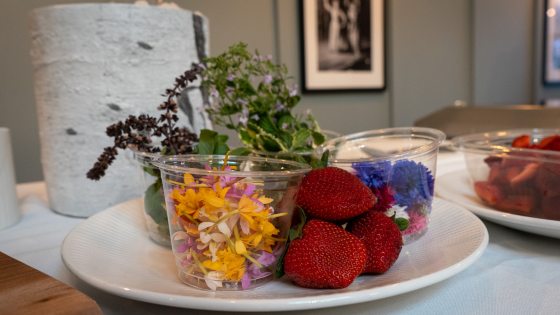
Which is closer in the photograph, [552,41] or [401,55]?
[401,55]

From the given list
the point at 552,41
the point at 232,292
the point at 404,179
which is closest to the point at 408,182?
the point at 404,179

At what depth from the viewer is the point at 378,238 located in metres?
0.37

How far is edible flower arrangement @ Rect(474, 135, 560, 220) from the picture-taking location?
47 centimetres

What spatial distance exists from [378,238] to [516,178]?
0.76 ft

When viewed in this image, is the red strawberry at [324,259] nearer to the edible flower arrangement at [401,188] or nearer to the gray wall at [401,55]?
the edible flower arrangement at [401,188]

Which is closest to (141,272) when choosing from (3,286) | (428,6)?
(3,286)

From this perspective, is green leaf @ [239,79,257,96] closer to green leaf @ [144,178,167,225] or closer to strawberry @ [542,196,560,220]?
green leaf @ [144,178,167,225]

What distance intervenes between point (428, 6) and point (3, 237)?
7.46 feet

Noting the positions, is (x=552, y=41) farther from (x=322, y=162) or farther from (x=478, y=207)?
(x=322, y=162)

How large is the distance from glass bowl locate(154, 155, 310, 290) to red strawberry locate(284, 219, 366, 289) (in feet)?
0.07

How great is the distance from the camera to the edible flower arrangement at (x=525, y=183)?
0.47 m

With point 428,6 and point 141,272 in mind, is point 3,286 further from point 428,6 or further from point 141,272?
point 428,6

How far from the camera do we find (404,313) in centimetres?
33

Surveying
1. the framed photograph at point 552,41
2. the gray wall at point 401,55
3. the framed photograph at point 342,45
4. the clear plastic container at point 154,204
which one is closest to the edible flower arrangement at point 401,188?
the clear plastic container at point 154,204
